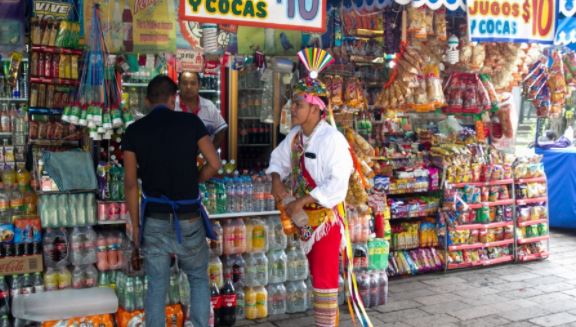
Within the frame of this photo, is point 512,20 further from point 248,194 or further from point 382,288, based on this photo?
point 248,194

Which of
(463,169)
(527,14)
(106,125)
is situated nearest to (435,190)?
(463,169)

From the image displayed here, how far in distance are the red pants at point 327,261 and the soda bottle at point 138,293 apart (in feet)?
4.50

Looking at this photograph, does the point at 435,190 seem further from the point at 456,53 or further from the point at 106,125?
the point at 106,125

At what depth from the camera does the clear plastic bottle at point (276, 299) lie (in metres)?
5.08

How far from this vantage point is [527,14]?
5.22 meters

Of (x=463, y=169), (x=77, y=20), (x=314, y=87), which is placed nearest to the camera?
(x=314, y=87)

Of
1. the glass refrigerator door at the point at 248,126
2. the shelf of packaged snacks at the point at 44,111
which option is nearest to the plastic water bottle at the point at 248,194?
the shelf of packaged snacks at the point at 44,111

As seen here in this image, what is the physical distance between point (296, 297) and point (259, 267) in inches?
17.8

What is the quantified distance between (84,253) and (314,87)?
2107 millimetres

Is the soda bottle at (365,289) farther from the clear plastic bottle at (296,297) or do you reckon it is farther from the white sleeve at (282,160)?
the white sleeve at (282,160)

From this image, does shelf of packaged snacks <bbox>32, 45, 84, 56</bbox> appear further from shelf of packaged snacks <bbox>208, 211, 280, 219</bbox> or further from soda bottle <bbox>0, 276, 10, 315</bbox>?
soda bottle <bbox>0, 276, 10, 315</bbox>

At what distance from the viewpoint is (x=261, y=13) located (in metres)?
4.06

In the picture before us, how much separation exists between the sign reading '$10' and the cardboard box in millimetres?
2042

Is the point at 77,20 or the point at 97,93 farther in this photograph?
the point at 77,20
